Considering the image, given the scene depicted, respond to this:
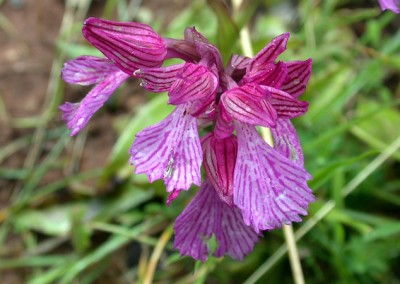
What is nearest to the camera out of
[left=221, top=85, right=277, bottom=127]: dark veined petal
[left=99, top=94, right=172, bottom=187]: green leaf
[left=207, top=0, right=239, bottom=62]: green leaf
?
[left=221, top=85, right=277, bottom=127]: dark veined petal

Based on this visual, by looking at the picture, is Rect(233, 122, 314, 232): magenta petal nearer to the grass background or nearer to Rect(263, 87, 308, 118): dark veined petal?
Rect(263, 87, 308, 118): dark veined petal

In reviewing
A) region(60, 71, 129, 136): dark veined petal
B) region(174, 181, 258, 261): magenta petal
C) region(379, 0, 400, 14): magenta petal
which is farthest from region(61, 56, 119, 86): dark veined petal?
region(379, 0, 400, 14): magenta petal

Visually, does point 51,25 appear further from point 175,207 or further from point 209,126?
point 209,126

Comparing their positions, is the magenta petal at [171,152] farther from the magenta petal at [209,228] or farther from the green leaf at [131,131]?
the green leaf at [131,131]

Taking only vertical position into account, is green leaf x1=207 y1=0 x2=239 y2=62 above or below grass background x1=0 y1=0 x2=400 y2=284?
above

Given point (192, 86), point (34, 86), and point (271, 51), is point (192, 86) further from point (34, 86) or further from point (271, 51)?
point (34, 86)

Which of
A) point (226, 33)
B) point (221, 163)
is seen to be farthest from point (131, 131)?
point (221, 163)
